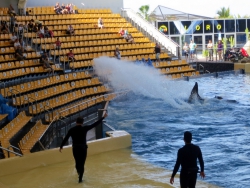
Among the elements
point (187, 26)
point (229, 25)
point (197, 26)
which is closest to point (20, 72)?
point (187, 26)

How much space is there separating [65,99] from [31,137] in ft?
16.9

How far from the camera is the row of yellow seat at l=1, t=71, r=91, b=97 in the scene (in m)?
14.9

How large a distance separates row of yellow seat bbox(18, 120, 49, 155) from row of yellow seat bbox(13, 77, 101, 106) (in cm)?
158

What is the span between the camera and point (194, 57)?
30969 millimetres

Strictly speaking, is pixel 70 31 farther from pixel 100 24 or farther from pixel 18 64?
pixel 18 64

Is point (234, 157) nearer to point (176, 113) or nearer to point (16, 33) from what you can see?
point (176, 113)

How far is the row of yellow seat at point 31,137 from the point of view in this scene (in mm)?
9980

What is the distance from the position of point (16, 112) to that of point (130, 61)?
11.5 metres

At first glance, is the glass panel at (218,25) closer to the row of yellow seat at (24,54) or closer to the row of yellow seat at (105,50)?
the row of yellow seat at (105,50)

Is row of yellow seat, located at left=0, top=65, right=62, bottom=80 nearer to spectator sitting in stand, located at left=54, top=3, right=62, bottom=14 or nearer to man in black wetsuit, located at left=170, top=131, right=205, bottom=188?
spectator sitting in stand, located at left=54, top=3, right=62, bottom=14

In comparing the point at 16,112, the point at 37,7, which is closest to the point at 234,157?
the point at 16,112

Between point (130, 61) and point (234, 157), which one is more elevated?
point (130, 61)

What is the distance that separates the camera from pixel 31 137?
35.8 feet

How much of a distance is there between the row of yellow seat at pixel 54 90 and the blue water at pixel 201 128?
1439 mm
